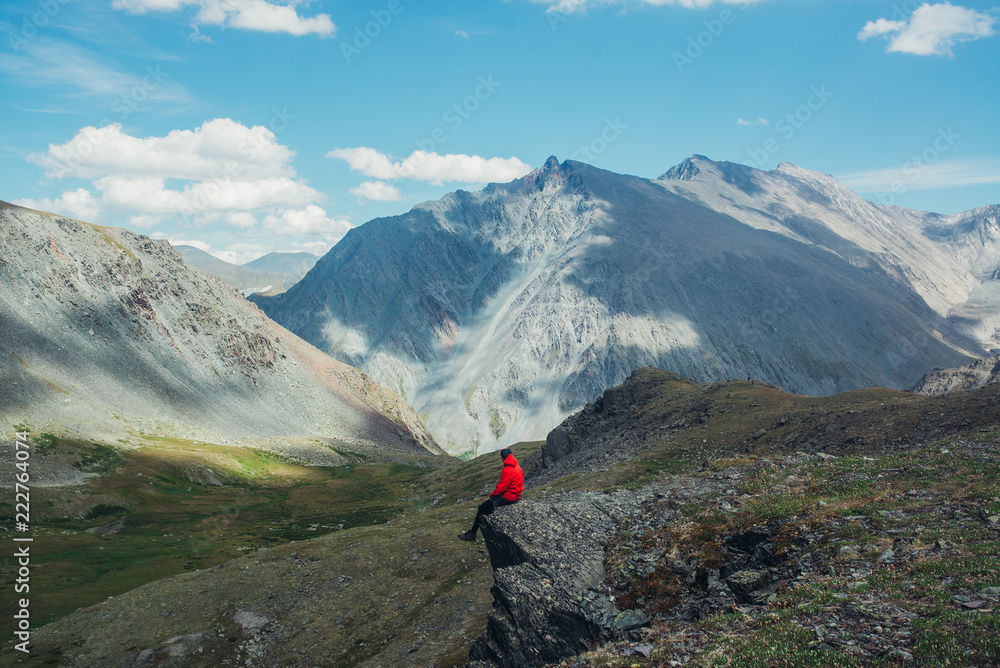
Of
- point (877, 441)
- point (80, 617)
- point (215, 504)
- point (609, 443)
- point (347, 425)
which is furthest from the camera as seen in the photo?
point (347, 425)

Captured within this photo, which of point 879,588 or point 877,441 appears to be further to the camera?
point 877,441

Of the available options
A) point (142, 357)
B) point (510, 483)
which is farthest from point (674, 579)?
point (142, 357)

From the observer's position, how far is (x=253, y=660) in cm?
2916

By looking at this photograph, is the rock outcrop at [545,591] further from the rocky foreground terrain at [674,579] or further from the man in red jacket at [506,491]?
the man in red jacket at [506,491]

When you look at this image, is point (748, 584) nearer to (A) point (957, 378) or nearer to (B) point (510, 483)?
(B) point (510, 483)

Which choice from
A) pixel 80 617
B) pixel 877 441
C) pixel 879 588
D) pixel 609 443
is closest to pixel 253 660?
pixel 80 617

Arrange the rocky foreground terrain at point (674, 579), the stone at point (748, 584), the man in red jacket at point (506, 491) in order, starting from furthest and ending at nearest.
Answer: the man in red jacket at point (506, 491)
the stone at point (748, 584)
the rocky foreground terrain at point (674, 579)

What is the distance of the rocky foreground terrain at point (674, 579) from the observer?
12891 mm

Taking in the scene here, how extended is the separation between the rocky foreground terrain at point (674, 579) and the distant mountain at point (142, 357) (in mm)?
76896

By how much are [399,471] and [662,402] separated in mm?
86815

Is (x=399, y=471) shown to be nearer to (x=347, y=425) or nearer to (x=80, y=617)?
(x=347, y=425)

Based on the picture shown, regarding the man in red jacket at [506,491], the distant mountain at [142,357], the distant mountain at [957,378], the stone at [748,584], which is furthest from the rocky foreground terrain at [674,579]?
the distant mountain at [957,378]

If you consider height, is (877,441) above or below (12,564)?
below

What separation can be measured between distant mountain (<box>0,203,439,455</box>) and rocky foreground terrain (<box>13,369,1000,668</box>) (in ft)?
252
